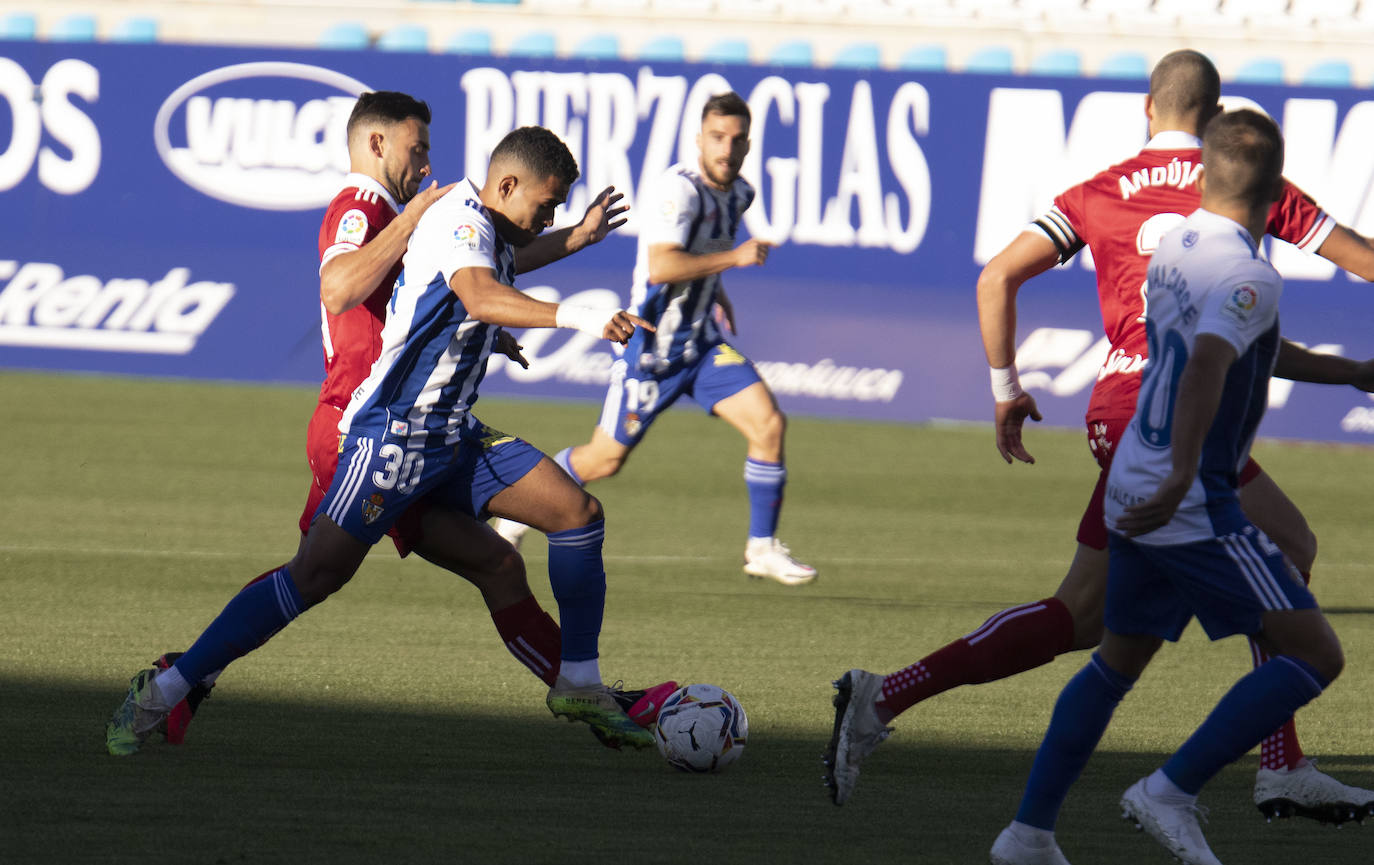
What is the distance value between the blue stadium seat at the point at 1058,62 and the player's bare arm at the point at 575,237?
12.4 meters

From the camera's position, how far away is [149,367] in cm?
1639

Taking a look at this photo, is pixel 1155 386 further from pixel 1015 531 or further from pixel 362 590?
pixel 1015 531

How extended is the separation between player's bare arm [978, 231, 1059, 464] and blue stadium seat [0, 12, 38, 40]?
18.0 meters

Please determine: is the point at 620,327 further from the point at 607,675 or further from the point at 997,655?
the point at 607,675

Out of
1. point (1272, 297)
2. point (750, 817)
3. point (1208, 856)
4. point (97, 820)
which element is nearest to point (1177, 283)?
point (1272, 297)

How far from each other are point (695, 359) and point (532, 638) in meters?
3.66

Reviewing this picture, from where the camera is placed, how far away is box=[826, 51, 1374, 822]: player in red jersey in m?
4.81

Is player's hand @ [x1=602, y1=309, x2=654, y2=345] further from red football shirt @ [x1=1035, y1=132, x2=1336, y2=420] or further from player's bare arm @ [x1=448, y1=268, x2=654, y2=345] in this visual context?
red football shirt @ [x1=1035, y1=132, x2=1336, y2=420]

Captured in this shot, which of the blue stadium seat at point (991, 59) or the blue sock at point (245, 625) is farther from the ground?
the blue sock at point (245, 625)

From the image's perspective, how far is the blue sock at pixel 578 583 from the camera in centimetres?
541

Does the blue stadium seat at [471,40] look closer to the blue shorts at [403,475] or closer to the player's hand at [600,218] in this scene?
the player's hand at [600,218]

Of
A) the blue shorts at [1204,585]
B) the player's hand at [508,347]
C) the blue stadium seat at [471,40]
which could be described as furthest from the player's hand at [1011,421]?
the blue stadium seat at [471,40]

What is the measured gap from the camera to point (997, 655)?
4812 millimetres

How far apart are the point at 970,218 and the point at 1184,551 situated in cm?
1198
